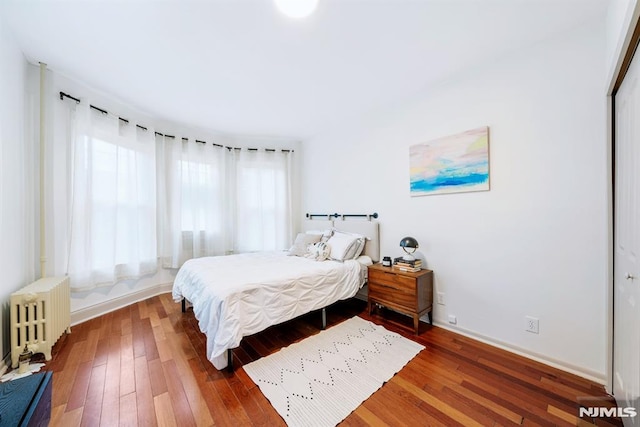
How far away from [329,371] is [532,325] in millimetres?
1767

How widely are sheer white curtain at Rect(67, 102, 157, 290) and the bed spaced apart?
3.15ft

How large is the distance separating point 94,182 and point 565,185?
4744 millimetres

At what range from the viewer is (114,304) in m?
3.04

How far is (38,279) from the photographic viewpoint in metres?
2.32

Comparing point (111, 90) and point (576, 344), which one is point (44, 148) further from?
point (576, 344)

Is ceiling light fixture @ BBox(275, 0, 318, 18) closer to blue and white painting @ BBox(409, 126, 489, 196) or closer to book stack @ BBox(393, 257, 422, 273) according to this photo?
blue and white painting @ BBox(409, 126, 489, 196)

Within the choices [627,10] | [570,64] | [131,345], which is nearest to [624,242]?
[627,10]

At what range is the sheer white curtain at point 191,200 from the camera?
3613mm

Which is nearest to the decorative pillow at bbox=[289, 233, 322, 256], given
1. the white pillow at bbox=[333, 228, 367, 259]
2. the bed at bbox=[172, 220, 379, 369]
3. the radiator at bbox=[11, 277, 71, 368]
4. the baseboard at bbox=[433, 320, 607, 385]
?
the bed at bbox=[172, 220, 379, 369]

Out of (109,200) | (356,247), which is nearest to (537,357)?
(356,247)

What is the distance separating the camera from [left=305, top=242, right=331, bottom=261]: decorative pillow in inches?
120

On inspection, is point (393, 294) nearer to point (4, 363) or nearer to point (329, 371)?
point (329, 371)

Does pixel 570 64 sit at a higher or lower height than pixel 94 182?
higher

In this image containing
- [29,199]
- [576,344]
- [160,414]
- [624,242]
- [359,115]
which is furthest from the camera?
[359,115]
